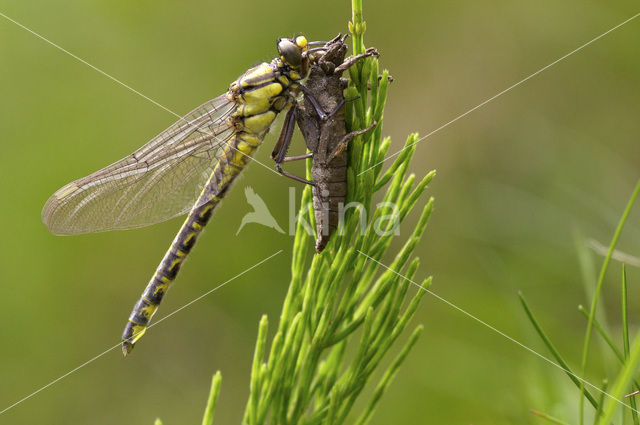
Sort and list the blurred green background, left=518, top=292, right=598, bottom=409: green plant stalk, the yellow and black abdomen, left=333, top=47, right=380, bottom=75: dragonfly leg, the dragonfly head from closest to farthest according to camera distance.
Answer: left=518, top=292, right=598, bottom=409: green plant stalk → left=333, top=47, right=380, bottom=75: dragonfly leg → the dragonfly head → the yellow and black abdomen → the blurred green background

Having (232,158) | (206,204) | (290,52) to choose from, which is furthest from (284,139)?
(206,204)

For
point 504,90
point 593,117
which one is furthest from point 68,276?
point 593,117

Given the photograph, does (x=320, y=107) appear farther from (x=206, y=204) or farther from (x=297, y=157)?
(x=206, y=204)

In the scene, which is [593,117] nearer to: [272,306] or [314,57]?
[314,57]

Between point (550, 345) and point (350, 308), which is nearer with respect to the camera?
point (550, 345)

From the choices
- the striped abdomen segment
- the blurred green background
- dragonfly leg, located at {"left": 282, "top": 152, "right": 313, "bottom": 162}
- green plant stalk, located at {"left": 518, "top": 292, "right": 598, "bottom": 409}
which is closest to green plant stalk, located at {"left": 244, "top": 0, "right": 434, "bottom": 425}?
dragonfly leg, located at {"left": 282, "top": 152, "right": 313, "bottom": 162}

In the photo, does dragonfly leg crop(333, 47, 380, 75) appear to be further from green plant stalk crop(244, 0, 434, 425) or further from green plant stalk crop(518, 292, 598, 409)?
green plant stalk crop(518, 292, 598, 409)

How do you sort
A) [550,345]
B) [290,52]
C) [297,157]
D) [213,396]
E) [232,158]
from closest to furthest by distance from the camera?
[550,345], [213,396], [297,157], [290,52], [232,158]
